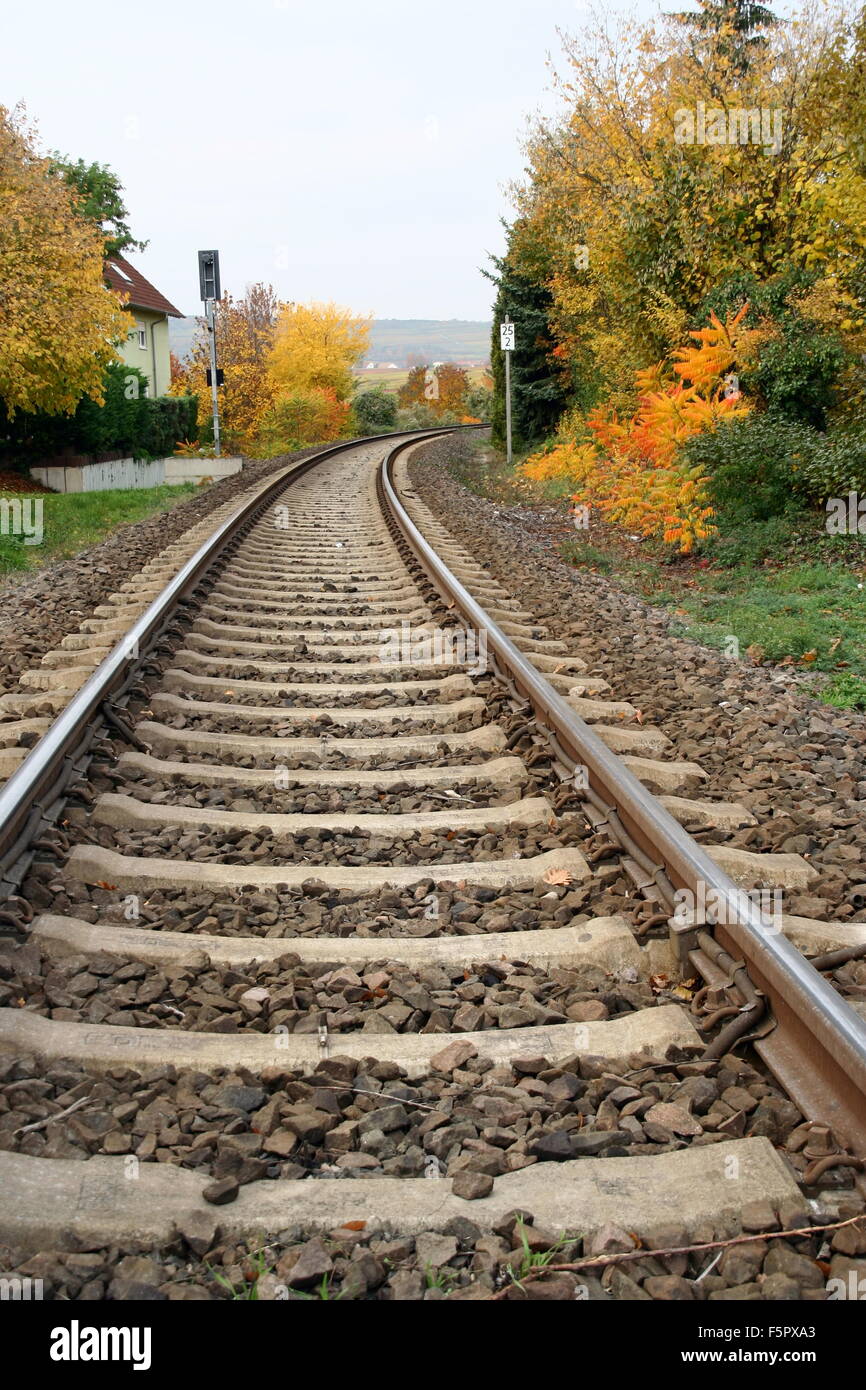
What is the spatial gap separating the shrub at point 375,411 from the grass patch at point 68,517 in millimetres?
36080

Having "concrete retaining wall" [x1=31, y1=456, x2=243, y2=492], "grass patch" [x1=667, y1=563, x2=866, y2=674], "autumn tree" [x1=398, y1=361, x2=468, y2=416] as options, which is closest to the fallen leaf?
"grass patch" [x1=667, y1=563, x2=866, y2=674]

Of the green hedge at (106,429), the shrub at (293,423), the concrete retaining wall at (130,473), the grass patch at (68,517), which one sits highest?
the shrub at (293,423)

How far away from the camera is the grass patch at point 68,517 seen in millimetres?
11023

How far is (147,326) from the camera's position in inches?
1694

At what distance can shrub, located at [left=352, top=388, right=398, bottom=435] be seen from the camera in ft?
176

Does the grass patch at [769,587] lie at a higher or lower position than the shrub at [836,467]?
lower

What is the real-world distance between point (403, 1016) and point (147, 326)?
44689mm

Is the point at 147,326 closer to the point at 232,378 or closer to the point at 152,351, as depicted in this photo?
the point at 152,351

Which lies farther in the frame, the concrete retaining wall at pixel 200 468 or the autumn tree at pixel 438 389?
the autumn tree at pixel 438 389

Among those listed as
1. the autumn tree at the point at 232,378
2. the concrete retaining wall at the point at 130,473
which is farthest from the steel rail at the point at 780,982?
the autumn tree at the point at 232,378

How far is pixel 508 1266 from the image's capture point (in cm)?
187

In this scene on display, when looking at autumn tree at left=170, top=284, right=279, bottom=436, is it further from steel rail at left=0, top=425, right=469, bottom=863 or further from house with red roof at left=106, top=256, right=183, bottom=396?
steel rail at left=0, top=425, right=469, bottom=863

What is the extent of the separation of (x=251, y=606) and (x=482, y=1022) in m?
5.24

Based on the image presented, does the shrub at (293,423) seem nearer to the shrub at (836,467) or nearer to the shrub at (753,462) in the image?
the shrub at (753,462)
